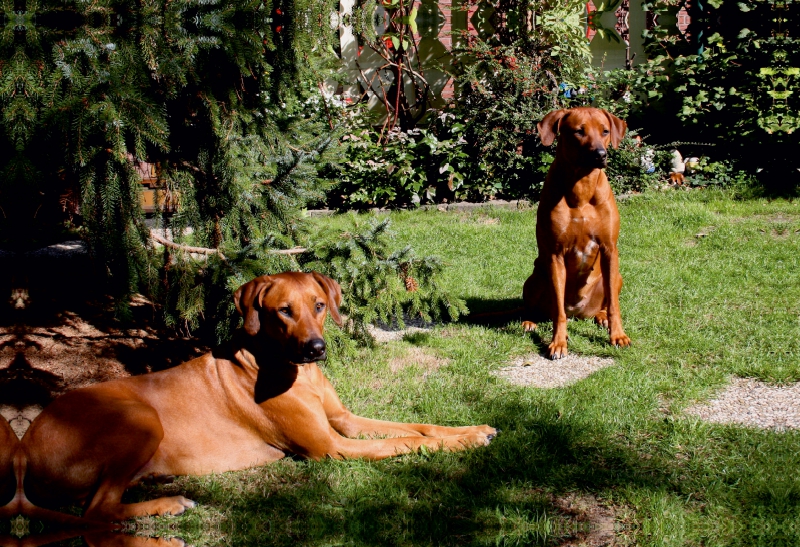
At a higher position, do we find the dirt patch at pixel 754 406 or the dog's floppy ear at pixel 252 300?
the dog's floppy ear at pixel 252 300

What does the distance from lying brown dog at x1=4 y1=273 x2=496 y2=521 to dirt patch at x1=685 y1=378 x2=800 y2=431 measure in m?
1.37

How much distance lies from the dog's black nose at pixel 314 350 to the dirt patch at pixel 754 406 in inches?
88.2

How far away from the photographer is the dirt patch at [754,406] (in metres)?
4.12

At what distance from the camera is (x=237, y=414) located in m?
3.85

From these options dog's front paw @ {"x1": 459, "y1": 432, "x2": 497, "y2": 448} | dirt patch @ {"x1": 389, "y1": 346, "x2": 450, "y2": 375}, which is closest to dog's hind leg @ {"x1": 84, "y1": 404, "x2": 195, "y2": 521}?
dog's front paw @ {"x1": 459, "y1": 432, "x2": 497, "y2": 448}

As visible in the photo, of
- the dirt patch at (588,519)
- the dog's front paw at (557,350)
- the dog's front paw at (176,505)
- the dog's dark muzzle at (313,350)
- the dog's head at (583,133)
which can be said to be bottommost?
the dog's front paw at (176,505)

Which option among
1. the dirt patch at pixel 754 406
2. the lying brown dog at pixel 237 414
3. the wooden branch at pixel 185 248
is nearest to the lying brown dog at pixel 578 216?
the dirt patch at pixel 754 406

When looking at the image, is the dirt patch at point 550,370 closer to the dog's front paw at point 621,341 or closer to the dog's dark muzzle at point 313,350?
the dog's front paw at point 621,341

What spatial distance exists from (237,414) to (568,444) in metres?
1.77

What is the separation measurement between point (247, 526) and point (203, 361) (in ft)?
3.11

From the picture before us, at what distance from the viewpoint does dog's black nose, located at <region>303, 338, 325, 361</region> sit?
354 cm

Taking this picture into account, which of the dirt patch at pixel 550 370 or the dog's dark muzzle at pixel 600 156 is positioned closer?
the dirt patch at pixel 550 370

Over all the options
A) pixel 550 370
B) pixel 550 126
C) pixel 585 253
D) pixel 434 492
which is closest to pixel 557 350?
pixel 550 370

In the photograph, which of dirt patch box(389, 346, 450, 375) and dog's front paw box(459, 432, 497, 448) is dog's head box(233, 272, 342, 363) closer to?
dog's front paw box(459, 432, 497, 448)
